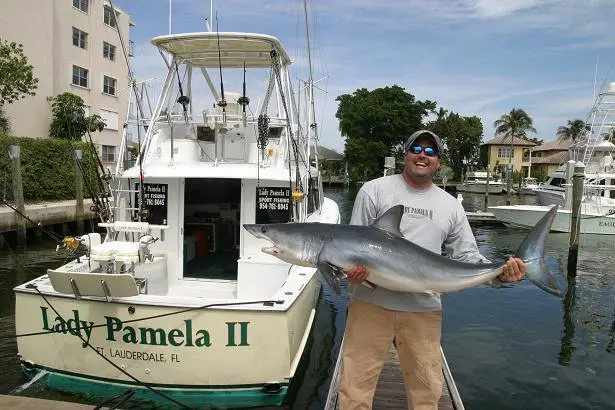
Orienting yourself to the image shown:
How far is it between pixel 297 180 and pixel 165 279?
236cm

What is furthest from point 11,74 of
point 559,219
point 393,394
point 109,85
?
point 559,219

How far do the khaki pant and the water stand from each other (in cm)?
288

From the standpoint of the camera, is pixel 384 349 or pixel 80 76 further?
pixel 80 76

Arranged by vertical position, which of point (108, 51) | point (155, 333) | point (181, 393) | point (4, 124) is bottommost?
point (181, 393)

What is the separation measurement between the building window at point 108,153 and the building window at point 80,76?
13.5ft

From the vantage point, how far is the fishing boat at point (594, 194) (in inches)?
853

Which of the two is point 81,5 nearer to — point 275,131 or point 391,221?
point 275,131

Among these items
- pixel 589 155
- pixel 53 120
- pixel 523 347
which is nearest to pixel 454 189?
pixel 589 155

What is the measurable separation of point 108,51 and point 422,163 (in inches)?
1405

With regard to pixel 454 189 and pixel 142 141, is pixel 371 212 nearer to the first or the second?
pixel 142 141

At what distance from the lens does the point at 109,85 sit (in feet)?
113

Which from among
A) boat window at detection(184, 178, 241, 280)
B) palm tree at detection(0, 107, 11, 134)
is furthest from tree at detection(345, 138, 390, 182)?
boat window at detection(184, 178, 241, 280)

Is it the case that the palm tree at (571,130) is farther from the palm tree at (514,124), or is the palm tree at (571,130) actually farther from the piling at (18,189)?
the piling at (18,189)

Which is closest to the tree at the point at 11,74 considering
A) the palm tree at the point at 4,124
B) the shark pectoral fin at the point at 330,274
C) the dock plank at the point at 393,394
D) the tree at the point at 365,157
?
the palm tree at the point at 4,124
